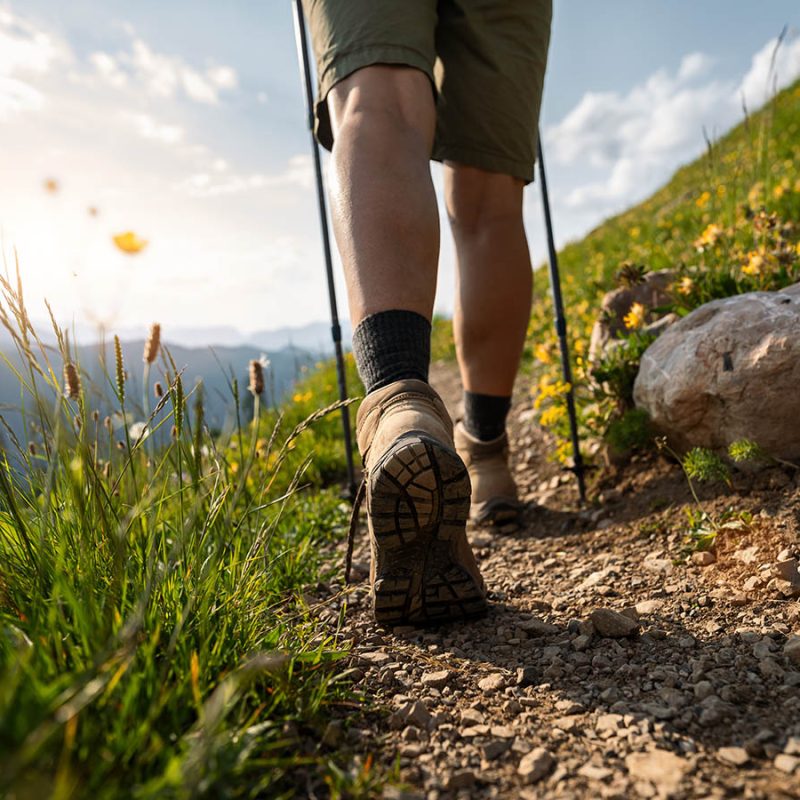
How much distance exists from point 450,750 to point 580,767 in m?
0.21

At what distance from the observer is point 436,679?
137 cm

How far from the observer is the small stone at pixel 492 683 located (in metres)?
1.34

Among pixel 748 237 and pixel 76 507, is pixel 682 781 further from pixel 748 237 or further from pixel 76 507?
pixel 748 237

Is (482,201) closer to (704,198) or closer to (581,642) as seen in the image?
(581,642)

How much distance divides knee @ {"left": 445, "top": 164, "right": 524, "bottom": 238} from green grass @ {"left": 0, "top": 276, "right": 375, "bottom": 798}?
140cm

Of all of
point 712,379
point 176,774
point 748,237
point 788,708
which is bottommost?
point 788,708

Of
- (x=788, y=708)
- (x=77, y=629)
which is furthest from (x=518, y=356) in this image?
(x=77, y=629)

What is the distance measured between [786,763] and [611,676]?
386 millimetres

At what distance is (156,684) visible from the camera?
972 millimetres

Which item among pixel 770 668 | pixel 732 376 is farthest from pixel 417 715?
pixel 732 376

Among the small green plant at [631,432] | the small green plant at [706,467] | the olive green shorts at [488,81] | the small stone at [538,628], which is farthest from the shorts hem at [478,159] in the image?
the small stone at [538,628]

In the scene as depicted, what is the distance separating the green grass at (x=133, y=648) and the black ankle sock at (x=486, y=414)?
3.97ft

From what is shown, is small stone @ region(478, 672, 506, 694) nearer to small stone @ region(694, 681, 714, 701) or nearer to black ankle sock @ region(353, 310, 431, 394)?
small stone @ region(694, 681, 714, 701)

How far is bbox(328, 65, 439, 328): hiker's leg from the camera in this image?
64.3 inches
